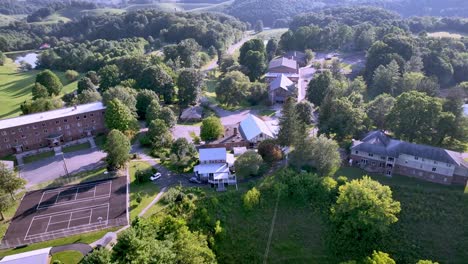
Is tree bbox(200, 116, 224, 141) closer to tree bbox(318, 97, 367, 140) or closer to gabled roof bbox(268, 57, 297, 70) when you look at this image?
tree bbox(318, 97, 367, 140)

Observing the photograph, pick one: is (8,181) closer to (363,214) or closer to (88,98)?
(88,98)

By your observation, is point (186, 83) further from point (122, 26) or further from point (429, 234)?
point (122, 26)

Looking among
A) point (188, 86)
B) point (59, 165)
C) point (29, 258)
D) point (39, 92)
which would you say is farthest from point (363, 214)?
point (39, 92)

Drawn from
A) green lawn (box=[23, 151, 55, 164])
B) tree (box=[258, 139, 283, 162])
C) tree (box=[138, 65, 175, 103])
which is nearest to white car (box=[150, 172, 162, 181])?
tree (box=[258, 139, 283, 162])

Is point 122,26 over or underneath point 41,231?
over

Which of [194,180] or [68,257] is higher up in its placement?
[194,180]

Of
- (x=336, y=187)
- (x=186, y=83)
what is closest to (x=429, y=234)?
(x=336, y=187)

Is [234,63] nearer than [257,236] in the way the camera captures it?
No
